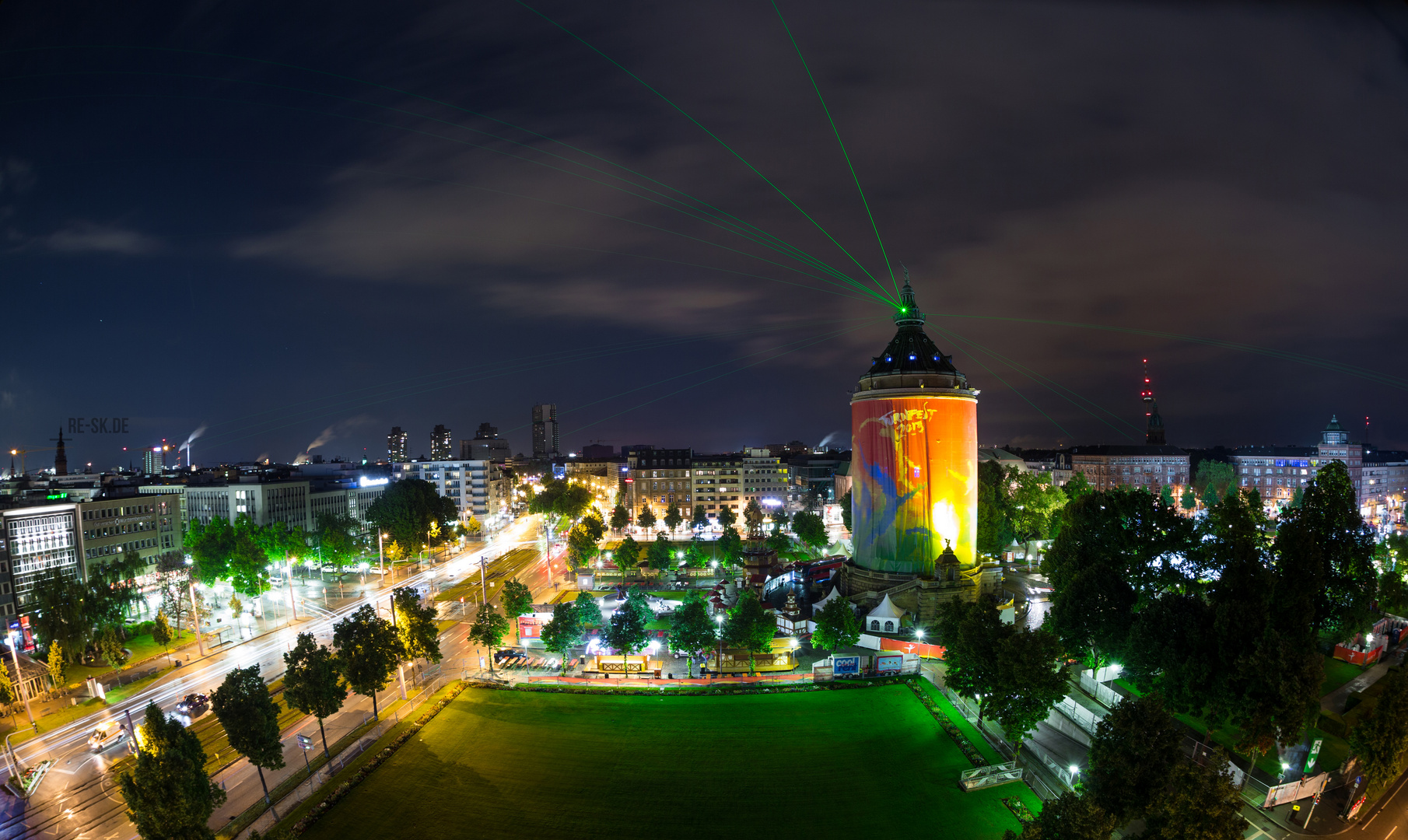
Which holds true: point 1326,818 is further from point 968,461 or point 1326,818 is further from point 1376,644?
point 968,461

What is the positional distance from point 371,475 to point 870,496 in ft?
314

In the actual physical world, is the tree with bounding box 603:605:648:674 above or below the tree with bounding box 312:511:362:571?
below

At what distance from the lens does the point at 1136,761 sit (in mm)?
22109

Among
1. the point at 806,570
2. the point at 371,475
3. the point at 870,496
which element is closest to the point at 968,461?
the point at 870,496

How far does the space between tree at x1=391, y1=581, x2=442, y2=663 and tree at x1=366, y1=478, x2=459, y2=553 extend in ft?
131

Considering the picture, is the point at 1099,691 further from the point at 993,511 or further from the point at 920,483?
the point at 993,511

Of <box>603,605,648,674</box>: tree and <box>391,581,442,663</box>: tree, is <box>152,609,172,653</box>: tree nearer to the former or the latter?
<box>391,581,442,663</box>: tree

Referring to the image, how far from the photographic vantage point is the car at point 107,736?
32.9 meters

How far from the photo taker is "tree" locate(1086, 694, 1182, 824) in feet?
71.3

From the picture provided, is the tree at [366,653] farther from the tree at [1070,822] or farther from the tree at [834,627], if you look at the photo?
the tree at [1070,822]

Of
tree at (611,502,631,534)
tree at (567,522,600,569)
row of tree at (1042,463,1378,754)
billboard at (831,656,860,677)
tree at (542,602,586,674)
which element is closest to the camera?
row of tree at (1042,463,1378,754)

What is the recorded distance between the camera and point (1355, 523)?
38.0 m

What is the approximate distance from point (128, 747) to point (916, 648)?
44.0 meters

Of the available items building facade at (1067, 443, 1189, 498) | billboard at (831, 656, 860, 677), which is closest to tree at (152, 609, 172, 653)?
billboard at (831, 656, 860, 677)
